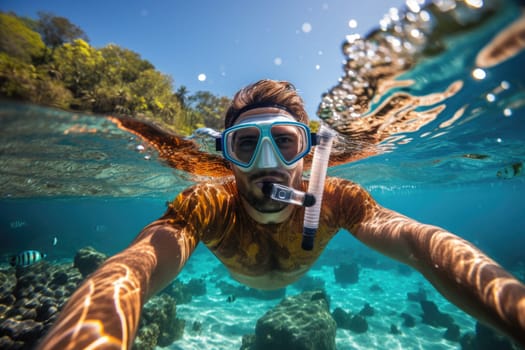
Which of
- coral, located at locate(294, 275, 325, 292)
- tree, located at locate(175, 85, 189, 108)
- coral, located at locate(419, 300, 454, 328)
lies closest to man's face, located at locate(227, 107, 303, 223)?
tree, located at locate(175, 85, 189, 108)

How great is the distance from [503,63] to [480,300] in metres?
6.05

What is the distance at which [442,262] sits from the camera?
2.49m

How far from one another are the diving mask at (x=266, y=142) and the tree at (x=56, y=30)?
263 inches

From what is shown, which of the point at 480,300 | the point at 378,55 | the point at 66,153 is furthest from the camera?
the point at 66,153

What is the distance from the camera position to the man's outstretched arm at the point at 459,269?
186cm

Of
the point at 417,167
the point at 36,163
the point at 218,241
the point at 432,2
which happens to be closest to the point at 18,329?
the point at 218,241

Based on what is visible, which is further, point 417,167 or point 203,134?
point 417,167

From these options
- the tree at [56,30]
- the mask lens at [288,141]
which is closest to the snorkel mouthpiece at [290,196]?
the mask lens at [288,141]

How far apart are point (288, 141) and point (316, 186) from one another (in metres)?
0.97

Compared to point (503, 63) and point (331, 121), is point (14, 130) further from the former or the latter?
point (503, 63)

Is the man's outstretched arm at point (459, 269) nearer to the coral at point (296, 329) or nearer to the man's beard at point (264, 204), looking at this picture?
the man's beard at point (264, 204)

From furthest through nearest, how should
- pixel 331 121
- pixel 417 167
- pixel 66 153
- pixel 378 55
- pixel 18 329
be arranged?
1. pixel 417 167
2. pixel 66 153
3. pixel 331 121
4. pixel 18 329
5. pixel 378 55

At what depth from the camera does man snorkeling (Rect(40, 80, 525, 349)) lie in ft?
6.14

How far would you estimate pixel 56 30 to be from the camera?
7.21 metres
